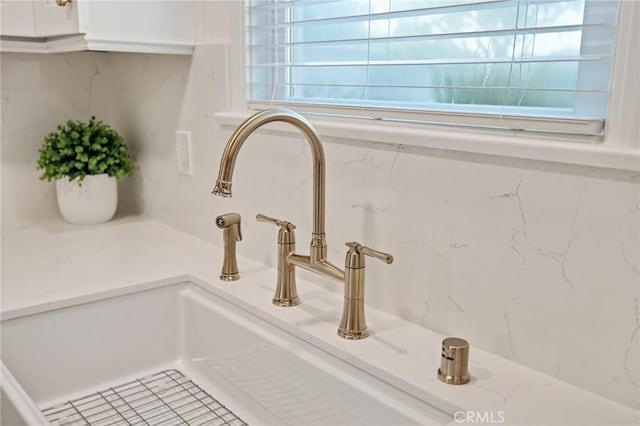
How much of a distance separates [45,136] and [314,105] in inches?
41.0

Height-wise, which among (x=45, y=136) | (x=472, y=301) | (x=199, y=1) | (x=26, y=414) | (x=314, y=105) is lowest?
(x=26, y=414)

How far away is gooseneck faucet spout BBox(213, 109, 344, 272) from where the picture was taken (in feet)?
3.33

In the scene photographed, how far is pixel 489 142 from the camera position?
971 millimetres

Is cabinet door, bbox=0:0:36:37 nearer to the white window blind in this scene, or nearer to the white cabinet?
the white cabinet

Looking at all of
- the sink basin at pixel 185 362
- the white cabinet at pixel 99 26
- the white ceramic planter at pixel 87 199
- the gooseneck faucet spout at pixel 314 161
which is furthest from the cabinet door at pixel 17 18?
the gooseneck faucet spout at pixel 314 161

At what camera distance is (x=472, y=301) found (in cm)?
105

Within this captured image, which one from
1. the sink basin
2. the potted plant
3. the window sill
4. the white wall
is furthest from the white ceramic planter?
the window sill

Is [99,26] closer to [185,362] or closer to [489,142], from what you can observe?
[185,362]

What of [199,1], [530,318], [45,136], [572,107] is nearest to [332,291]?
[530,318]

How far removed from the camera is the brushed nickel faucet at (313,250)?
1.02 meters

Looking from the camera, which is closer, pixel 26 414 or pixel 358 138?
pixel 26 414

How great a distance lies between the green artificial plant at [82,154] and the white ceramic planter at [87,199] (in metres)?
0.03

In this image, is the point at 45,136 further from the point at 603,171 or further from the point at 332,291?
the point at 603,171

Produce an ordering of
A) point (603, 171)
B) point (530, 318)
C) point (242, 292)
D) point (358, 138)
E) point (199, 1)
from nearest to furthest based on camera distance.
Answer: point (603, 171) → point (530, 318) → point (358, 138) → point (242, 292) → point (199, 1)
